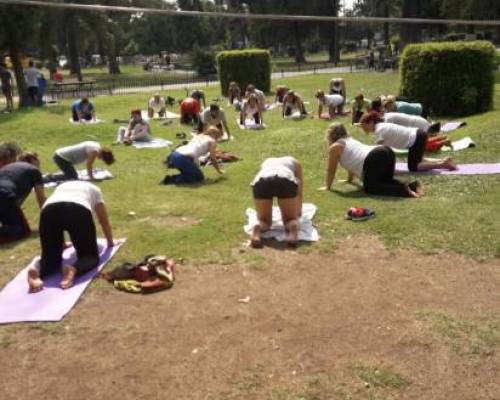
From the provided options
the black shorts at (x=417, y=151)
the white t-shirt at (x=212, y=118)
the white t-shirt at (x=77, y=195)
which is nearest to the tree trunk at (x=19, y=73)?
the white t-shirt at (x=212, y=118)

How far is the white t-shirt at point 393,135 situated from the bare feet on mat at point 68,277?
5.71 meters

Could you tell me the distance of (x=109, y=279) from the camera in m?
6.08

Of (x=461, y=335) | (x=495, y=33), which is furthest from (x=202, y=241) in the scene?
(x=495, y=33)

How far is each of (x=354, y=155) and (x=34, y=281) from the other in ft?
16.2

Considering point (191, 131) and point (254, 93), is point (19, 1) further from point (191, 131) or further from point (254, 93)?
point (254, 93)

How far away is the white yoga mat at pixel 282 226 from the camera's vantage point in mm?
7098

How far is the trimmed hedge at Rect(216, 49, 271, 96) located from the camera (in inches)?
1024

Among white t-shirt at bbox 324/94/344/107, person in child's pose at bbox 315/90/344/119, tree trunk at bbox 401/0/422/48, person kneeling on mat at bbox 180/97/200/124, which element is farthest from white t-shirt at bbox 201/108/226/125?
tree trunk at bbox 401/0/422/48

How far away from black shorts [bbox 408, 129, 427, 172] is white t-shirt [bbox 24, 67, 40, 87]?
1656 centimetres

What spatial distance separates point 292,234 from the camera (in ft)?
22.5

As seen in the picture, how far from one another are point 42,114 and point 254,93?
7.55m

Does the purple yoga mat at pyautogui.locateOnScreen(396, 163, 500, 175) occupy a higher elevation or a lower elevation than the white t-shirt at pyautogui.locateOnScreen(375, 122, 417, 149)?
lower

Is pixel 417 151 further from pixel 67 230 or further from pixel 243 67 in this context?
pixel 243 67

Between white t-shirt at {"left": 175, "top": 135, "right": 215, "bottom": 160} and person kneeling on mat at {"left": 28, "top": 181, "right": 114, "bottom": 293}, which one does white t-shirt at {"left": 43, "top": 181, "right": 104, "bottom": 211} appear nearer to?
person kneeling on mat at {"left": 28, "top": 181, "right": 114, "bottom": 293}
